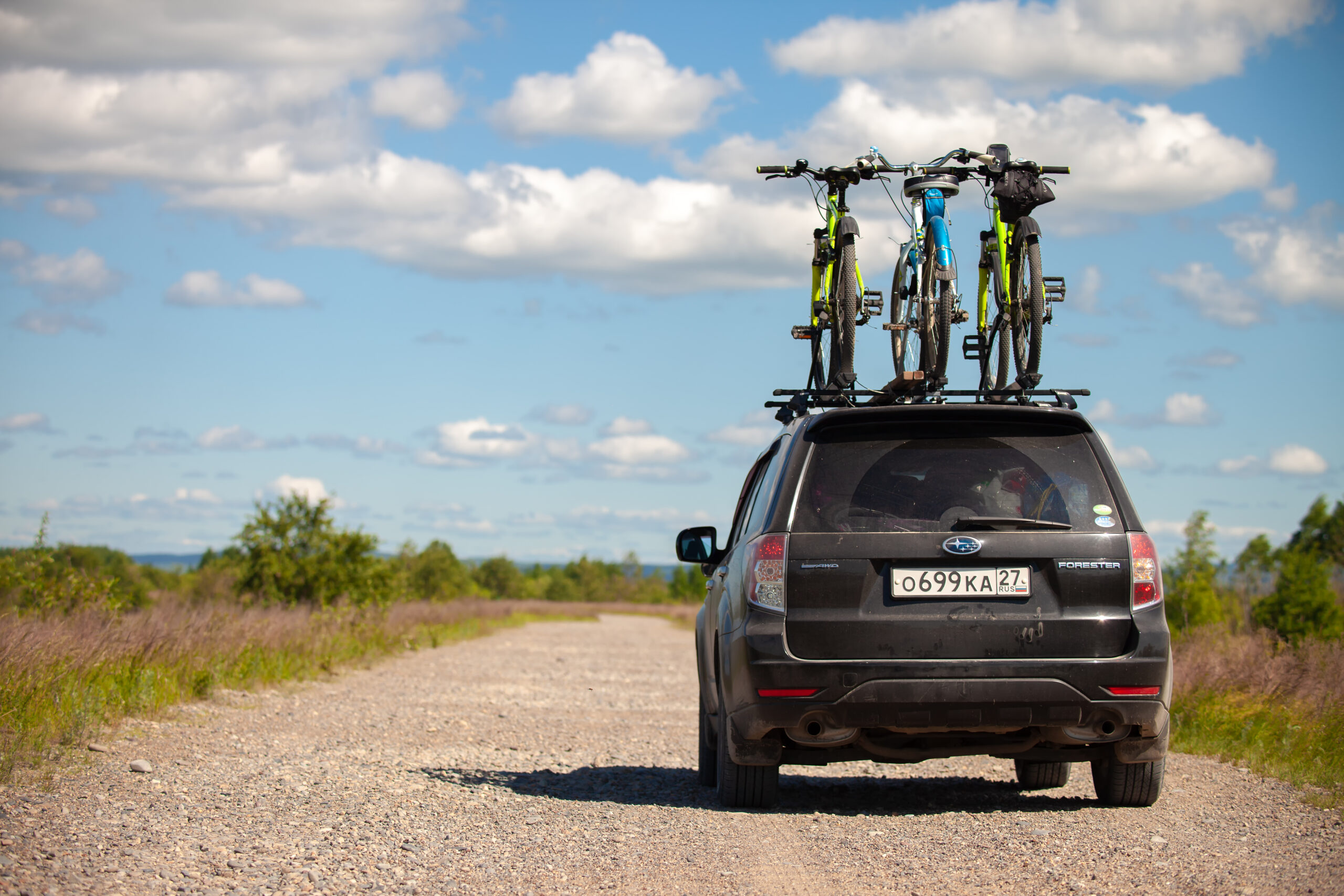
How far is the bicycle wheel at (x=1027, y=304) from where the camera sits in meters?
7.96

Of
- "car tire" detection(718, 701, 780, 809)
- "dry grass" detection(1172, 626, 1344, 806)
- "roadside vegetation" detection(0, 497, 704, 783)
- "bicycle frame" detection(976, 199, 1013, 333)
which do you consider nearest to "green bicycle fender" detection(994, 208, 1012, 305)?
"bicycle frame" detection(976, 199, 1013, 333)

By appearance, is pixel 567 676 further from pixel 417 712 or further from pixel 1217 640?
pixel 1217 640

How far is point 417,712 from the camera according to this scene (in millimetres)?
13031

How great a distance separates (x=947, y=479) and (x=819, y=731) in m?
1.26

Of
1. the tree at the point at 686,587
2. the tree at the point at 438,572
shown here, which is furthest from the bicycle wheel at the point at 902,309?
the tree at the point at 686,587

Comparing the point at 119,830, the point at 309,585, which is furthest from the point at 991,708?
the point at 309,585

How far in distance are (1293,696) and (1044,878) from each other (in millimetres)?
6033

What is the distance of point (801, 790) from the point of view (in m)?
7.66

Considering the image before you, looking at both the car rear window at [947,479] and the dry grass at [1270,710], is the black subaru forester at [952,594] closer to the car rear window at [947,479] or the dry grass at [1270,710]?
the car rear window at [947,479]

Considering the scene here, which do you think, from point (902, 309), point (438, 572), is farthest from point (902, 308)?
point (438, 572)

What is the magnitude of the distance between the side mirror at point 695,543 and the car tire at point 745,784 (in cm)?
131

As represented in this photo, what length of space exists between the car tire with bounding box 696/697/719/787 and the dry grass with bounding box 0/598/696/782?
3.68m

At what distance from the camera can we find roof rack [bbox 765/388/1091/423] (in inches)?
252

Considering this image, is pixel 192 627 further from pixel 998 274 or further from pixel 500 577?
pixel 500 577
